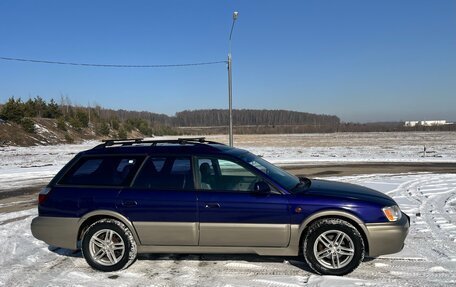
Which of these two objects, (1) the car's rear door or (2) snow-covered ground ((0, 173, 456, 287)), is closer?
(2) snow-covered ground ((0, 173, 456, 287))

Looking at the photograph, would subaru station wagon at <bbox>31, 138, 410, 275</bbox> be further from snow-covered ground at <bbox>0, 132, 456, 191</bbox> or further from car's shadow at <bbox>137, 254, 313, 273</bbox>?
snow-covered ground at <bbox>0, 132, 456, 191</bbox>

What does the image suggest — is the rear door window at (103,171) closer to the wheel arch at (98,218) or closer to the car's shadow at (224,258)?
the wheel arch at (98,218)

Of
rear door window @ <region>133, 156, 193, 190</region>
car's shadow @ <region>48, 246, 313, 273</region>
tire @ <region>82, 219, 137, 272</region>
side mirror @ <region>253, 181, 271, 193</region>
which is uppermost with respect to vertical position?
rear door window @ <region>133, 156, 193, 190</region>

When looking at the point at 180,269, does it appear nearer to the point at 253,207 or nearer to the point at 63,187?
the point at 253,207

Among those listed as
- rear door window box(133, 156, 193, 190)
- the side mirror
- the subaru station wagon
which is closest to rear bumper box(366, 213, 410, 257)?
the subaru station wagon

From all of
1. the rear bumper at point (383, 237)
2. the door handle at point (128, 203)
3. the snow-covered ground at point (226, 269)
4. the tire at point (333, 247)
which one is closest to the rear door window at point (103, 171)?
the door handle at point (128, 203)

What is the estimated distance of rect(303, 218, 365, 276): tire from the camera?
4.50 m

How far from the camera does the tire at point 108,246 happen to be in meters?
4.84

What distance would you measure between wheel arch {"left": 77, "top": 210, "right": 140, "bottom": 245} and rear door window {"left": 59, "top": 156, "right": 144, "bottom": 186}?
1.26ft

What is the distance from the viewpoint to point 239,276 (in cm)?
450

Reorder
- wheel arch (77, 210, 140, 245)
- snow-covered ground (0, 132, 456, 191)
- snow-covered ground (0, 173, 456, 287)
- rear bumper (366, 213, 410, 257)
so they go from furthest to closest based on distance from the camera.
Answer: snow-covered ground (0, 132, 456, 191)
wheel arch (77, 210, 140, 245)
rear bumper (366, 213, 410, 257)
snow-covered ground (0, 173, 456, 287)

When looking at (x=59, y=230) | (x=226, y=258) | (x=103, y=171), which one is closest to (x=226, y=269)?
(x=226, y=258)

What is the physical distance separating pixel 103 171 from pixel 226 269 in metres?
2.10

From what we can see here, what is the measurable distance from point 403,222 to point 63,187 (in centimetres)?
443
